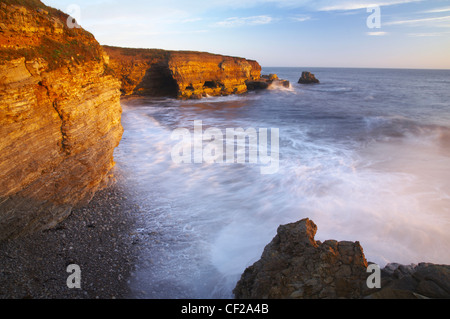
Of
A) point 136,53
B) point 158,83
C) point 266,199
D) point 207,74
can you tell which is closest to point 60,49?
point 266,199

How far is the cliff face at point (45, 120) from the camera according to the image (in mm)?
4234


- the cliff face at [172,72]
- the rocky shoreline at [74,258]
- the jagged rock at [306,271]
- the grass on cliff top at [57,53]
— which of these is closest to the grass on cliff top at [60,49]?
the grass on cliff top at [57,53]

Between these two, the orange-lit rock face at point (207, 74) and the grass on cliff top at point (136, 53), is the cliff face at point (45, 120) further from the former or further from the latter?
the grass on cliff top at point (136, 53)

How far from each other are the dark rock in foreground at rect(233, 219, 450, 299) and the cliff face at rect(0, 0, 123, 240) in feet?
13.4

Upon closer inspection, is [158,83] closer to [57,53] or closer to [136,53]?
[136,53]

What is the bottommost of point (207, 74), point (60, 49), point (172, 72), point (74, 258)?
point (74, 258)

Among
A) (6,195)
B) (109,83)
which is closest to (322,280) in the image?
(6,195)

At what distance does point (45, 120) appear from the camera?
4.96m

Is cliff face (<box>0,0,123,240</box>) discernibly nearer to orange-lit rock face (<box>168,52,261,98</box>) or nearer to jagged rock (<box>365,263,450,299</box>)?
jagged rock (<box>365,263,450,299</box>)

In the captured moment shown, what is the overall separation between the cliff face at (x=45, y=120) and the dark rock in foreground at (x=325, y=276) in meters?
4.07

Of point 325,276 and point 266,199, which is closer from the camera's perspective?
point 325,276

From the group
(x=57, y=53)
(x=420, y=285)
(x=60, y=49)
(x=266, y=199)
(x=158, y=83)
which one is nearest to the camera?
(x=420, y=285)

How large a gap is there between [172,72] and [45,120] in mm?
27182

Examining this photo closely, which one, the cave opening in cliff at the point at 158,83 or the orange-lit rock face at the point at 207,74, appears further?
the cave opening in cliff at the point at 158,83
